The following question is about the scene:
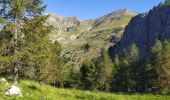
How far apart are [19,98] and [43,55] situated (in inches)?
521

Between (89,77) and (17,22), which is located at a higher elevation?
(17,22)

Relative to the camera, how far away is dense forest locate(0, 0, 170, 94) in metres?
30.3

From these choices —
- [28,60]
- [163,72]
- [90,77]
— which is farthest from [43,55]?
[90,77]

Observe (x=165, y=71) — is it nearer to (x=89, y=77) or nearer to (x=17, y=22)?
(x=89, y=77)

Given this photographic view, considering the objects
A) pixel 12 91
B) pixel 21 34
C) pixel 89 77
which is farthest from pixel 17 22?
pixel 89 77

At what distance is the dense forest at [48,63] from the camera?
30264 mm

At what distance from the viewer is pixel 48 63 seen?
71.8 m

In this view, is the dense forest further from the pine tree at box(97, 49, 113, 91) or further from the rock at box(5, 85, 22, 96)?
the rock at box(5, 85, 22, 96)

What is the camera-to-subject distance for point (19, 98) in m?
18.0

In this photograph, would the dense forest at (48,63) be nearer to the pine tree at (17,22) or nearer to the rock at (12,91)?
the pine tree at (17,22)

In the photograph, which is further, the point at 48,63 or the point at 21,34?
the point at 48,63

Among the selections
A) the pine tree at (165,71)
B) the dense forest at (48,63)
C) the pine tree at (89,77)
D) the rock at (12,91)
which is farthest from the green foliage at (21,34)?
the pine tree at (89,77)

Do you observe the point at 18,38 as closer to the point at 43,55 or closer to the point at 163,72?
the point at 43,55

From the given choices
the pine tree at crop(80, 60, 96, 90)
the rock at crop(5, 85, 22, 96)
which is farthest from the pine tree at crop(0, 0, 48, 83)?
the pine tree at crop(80, 60, 96, 90)
